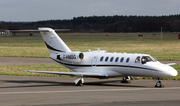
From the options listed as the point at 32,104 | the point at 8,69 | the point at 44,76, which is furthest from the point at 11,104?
the point at 8,69

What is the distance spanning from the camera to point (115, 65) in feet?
79.6

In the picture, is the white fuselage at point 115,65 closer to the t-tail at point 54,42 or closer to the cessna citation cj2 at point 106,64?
the cessna citation cj2 at point 106,64

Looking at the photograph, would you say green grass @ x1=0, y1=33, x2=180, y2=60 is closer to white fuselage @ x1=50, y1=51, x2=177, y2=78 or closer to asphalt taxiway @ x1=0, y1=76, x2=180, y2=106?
white fuselage @ x1=50, y1=51, x2=177, y2=78

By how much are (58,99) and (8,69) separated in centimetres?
1954

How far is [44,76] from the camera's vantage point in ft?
105

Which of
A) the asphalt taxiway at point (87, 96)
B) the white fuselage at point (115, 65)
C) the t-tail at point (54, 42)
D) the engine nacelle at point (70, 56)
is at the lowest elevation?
the asphalt taxiway at point (87, 96)

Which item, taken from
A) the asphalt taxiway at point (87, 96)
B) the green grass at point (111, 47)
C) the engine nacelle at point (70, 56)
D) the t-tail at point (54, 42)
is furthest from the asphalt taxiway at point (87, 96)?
the green grass at point (111, 47)

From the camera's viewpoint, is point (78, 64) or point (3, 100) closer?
point (3, 100)

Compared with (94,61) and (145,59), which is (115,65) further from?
(145,59)

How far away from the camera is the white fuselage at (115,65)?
22625 mm

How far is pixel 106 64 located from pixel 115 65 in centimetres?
80

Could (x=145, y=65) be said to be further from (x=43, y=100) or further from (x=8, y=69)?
(x=8, y=69)

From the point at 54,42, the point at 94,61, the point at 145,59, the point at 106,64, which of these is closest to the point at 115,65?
the point at 106,64

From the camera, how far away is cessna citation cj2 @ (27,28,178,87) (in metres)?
22.9
